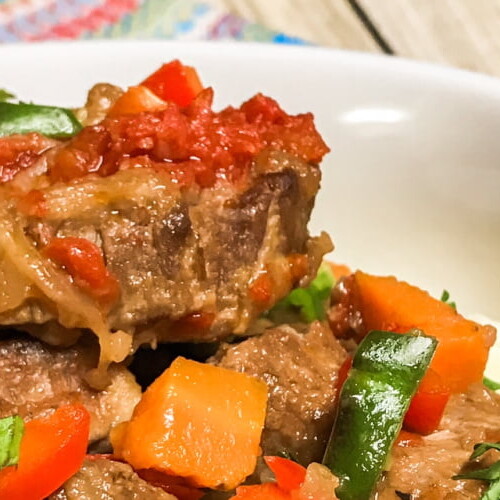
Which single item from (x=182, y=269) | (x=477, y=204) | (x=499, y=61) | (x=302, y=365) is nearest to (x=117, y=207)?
(x=182, y=269)

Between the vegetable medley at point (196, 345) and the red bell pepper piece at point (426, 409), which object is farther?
the red bell pepper piece at point (426, 409)

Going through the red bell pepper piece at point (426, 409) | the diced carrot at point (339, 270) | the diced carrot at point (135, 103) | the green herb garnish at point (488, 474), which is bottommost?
the diced carrot at point (339, 270)

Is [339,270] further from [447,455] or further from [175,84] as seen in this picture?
[447,455]

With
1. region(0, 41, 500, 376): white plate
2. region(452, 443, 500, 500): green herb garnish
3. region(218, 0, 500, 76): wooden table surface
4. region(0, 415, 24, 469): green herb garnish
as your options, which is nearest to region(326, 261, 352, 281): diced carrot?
region(0, 41, 500, 376): white plate

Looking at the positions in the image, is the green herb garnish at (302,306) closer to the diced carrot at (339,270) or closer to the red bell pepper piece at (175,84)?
the diced carrot at (339,270)

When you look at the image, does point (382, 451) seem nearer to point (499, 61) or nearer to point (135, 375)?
point (135, 375)

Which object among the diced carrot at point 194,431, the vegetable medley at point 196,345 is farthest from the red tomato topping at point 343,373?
the diced carrot at point 194,431
